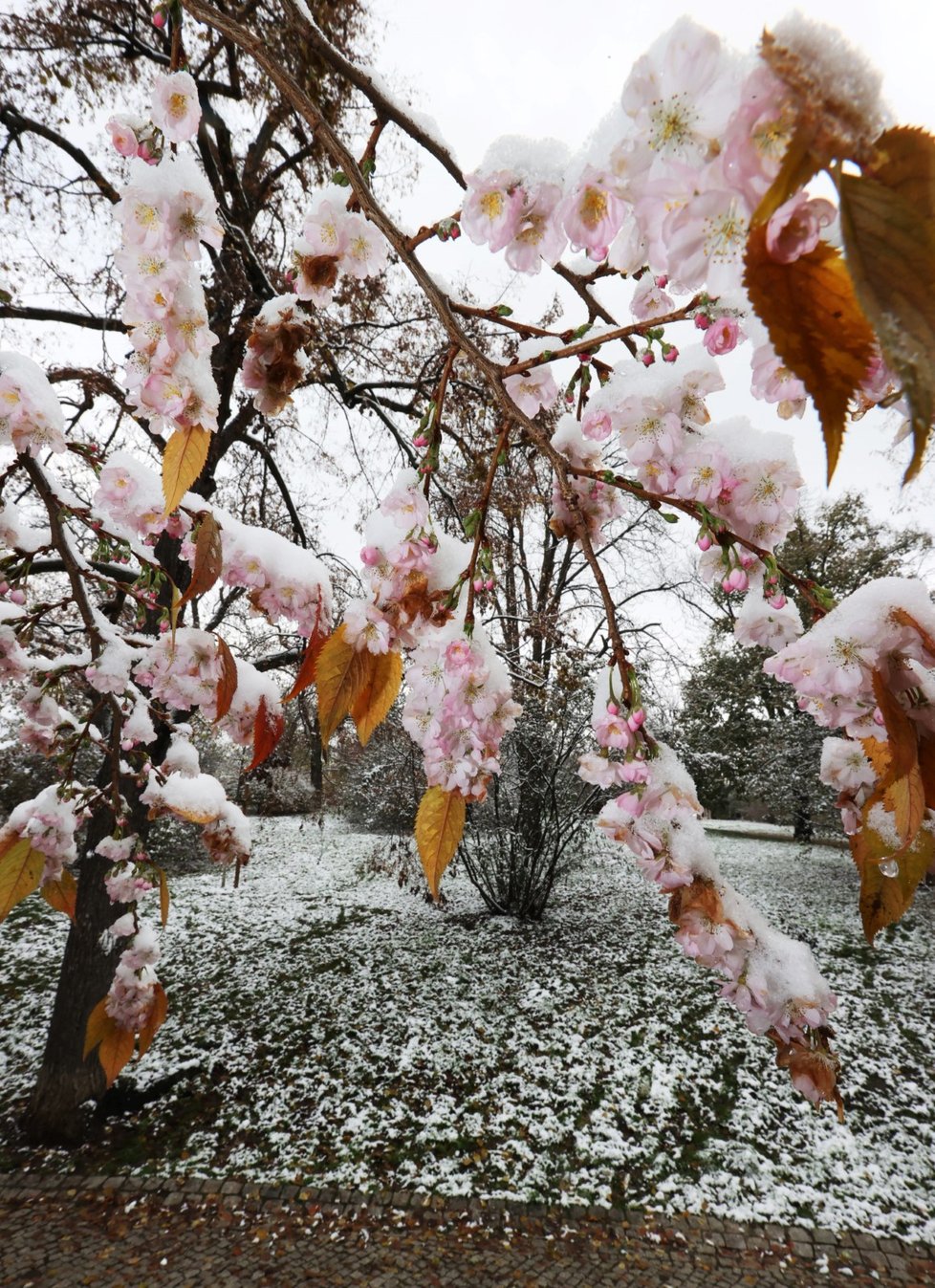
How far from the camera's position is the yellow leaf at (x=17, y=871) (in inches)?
46.2

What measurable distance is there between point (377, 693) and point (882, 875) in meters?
0.43

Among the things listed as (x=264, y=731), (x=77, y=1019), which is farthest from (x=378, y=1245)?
(x=264, y=731)

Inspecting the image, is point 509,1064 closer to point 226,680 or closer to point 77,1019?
point 77,1019

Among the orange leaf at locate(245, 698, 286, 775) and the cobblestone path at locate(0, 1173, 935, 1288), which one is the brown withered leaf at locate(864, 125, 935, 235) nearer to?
the orange leaf at locate(245, 698, 286, 775)

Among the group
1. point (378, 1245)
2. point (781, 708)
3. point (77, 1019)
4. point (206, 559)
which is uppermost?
point (781, 708)

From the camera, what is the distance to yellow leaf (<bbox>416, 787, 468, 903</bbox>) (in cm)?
60

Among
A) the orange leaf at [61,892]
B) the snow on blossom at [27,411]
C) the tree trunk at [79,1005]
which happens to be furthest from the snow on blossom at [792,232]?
the tree trunk at [79,1005]

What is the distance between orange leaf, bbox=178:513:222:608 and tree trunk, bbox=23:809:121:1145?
12.1 ft

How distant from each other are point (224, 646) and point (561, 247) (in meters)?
0.64

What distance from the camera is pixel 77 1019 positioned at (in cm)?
409

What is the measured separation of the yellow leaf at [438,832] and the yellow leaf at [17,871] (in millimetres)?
940

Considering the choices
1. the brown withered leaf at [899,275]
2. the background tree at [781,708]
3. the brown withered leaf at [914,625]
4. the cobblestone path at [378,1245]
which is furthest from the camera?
the background tree at [781,708]

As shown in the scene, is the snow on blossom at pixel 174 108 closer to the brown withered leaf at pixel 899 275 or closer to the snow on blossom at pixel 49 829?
the brown withered leaf at pixel 899 275

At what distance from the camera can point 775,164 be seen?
0.85 ft
